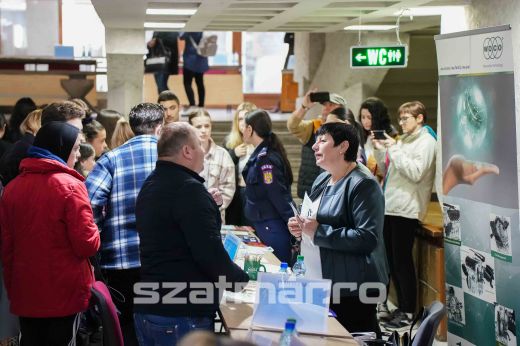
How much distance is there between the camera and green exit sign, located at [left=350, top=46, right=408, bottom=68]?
8.31 metres

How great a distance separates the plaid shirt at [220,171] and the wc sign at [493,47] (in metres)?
2.83

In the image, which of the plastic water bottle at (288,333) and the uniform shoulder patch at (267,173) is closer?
the plastic water bottle at (288,333)

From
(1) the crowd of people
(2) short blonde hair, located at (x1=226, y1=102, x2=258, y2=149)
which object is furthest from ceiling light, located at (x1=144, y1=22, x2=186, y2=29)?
(1) the crowd of people

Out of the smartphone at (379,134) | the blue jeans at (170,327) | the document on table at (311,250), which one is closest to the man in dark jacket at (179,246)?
the blue jeans at (170,327)

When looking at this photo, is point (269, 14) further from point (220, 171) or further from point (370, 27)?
point (370, 27)

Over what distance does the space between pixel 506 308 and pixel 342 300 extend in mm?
1211

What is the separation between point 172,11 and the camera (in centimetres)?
759

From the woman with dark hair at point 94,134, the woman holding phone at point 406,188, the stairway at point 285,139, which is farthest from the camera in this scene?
the stairway at point 285,139

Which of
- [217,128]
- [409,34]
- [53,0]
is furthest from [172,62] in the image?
[53,0]

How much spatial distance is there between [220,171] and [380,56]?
6.65ft

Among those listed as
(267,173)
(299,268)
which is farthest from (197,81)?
(299,268)

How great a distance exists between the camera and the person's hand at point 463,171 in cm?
537

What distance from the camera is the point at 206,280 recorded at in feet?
12.7

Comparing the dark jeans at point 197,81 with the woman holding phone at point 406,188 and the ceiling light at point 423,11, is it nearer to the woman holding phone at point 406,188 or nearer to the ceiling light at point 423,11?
the ceiling light at point 423,11
